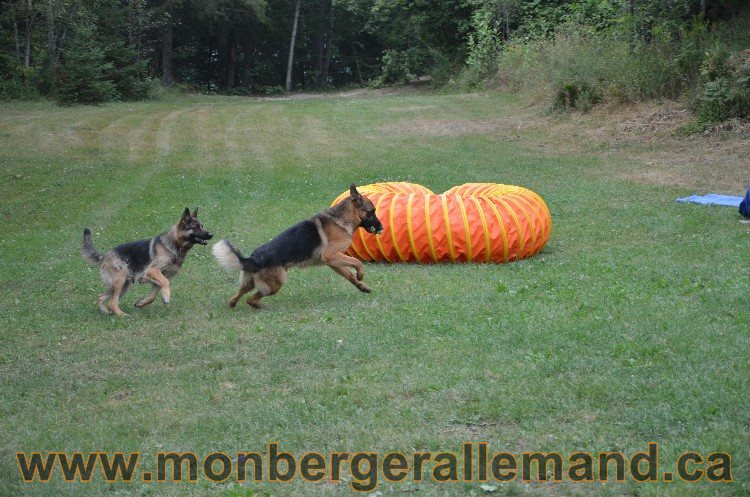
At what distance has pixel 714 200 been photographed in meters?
16.5

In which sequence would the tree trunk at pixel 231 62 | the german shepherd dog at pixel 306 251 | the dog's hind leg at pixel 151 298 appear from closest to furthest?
the german shepherd dog at pixel 306 251 < the dog's hind leg at pixel 151 298 < the tree trunk at pixel 231 62

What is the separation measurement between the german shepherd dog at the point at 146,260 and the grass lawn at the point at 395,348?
1.20 feet

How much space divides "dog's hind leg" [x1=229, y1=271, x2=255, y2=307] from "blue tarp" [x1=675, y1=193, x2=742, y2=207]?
984cm

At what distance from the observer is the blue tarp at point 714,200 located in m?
16.2

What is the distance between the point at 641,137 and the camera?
23.8m

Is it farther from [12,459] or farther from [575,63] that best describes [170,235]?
[575,63]

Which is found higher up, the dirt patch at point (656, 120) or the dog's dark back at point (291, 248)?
the dirt patch at point (656, 120)

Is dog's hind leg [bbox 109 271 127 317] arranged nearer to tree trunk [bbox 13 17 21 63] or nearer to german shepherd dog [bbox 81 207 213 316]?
german shepherd dog [bbox 81 207 213 316]

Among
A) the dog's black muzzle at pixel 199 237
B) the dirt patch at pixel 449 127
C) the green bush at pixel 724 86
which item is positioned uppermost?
the green bush at pixel 724 86

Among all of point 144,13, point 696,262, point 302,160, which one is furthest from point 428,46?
point 696,262

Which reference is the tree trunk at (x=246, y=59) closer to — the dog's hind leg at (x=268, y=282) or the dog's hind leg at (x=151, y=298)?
the dog's hind leg at (x=151, y=298)

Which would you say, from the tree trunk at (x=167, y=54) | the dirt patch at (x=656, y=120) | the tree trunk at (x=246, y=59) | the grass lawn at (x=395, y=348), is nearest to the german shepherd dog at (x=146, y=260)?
the grass lawn at (x=395, y=348)

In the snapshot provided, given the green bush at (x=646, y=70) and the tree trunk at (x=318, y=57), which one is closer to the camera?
the green bush at (x=646, y=70)

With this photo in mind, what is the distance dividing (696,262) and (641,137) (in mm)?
12916
